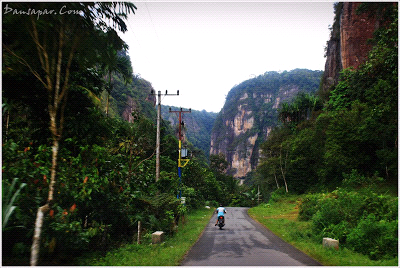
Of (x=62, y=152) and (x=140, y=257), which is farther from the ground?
(x=62, y=152)

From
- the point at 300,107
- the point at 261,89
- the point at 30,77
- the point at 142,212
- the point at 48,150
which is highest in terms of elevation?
the point at 261,89

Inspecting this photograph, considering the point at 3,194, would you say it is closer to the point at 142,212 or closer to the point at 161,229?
the point at 142,212

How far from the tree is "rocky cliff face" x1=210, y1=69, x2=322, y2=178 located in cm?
12245

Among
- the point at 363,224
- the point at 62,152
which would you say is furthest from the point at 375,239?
the point at 62,152

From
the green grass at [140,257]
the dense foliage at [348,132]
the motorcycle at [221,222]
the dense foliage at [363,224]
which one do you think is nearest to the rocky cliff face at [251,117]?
the dense foliage at [348,132]

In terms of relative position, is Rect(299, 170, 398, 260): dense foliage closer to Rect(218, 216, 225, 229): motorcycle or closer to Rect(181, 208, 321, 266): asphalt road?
Rect(181, 208, 321, 266): asphalt road

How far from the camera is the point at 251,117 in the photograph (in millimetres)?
146625

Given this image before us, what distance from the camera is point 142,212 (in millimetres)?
10344

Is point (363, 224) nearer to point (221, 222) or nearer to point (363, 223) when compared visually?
point (363, 223)

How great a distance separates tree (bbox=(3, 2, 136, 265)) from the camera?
5031 mm

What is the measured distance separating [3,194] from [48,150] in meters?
A: 1.59

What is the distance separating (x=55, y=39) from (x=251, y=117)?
474 ft

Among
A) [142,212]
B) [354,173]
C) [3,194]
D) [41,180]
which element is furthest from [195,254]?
[354,173]

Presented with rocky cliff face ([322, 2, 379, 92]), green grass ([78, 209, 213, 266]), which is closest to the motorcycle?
green grass ([78, 209, 213, 266])
